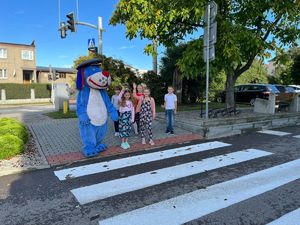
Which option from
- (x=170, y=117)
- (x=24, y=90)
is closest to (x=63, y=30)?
(x=170, y=117)

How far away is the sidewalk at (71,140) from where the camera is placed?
6523 millimetres

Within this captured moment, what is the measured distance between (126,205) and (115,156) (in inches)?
104

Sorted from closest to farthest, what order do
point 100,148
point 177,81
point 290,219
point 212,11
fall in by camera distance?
point 290,219 → point 100,148 → point 212,11 → point 177,81

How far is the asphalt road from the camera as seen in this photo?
357 centimetres

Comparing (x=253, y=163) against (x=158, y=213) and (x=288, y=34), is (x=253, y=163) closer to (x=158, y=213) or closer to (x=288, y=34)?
A: (x=158, y=213)

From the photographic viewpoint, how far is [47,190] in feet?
14.9

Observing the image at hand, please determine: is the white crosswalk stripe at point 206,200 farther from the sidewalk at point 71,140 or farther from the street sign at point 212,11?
the street sign at point 212,11

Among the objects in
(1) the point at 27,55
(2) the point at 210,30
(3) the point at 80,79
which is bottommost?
(3) the point at 80,79

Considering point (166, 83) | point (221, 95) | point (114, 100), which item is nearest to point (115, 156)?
point (114, 100)

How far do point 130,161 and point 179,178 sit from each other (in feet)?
4.80

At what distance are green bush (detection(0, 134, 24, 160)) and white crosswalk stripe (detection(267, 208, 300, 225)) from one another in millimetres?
5471

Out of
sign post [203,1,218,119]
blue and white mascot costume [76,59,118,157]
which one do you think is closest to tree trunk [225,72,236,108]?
sign post [203,1,218,119]

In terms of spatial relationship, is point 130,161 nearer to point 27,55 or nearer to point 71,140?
point 71,140

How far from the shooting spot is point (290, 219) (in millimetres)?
3441
